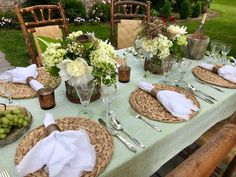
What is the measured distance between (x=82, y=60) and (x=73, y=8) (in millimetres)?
5032

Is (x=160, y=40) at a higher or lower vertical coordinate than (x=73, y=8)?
higher

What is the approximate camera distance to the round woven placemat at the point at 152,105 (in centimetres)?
112

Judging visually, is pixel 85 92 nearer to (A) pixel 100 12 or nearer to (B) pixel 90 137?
(B) pixel 90 137

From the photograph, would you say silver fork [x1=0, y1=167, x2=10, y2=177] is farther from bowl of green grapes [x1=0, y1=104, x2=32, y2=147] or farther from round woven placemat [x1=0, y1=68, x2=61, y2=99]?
round woven placemat [x1=0, y1=68, x2=61, y2=99]

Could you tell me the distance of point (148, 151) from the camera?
0.95 m

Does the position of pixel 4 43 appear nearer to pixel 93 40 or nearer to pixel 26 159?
pixel 93 40

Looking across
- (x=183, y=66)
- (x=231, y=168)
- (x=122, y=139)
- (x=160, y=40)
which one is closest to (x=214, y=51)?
(x=183, y=66)

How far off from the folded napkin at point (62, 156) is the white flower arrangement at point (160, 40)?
0.74 metres

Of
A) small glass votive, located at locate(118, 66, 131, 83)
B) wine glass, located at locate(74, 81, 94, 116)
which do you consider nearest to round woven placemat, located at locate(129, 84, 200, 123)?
small glass votive, located at locate(118, 66, 131, 83)

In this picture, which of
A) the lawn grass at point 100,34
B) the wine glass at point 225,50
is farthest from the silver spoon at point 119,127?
the lawn grass at point 100,34

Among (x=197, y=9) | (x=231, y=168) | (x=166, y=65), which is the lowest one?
A: (x=197, y=9)

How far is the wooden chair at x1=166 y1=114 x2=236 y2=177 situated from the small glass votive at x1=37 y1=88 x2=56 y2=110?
2.56 feet

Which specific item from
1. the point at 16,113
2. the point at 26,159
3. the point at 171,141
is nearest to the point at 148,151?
the point at 171,141

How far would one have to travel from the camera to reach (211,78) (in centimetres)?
152
